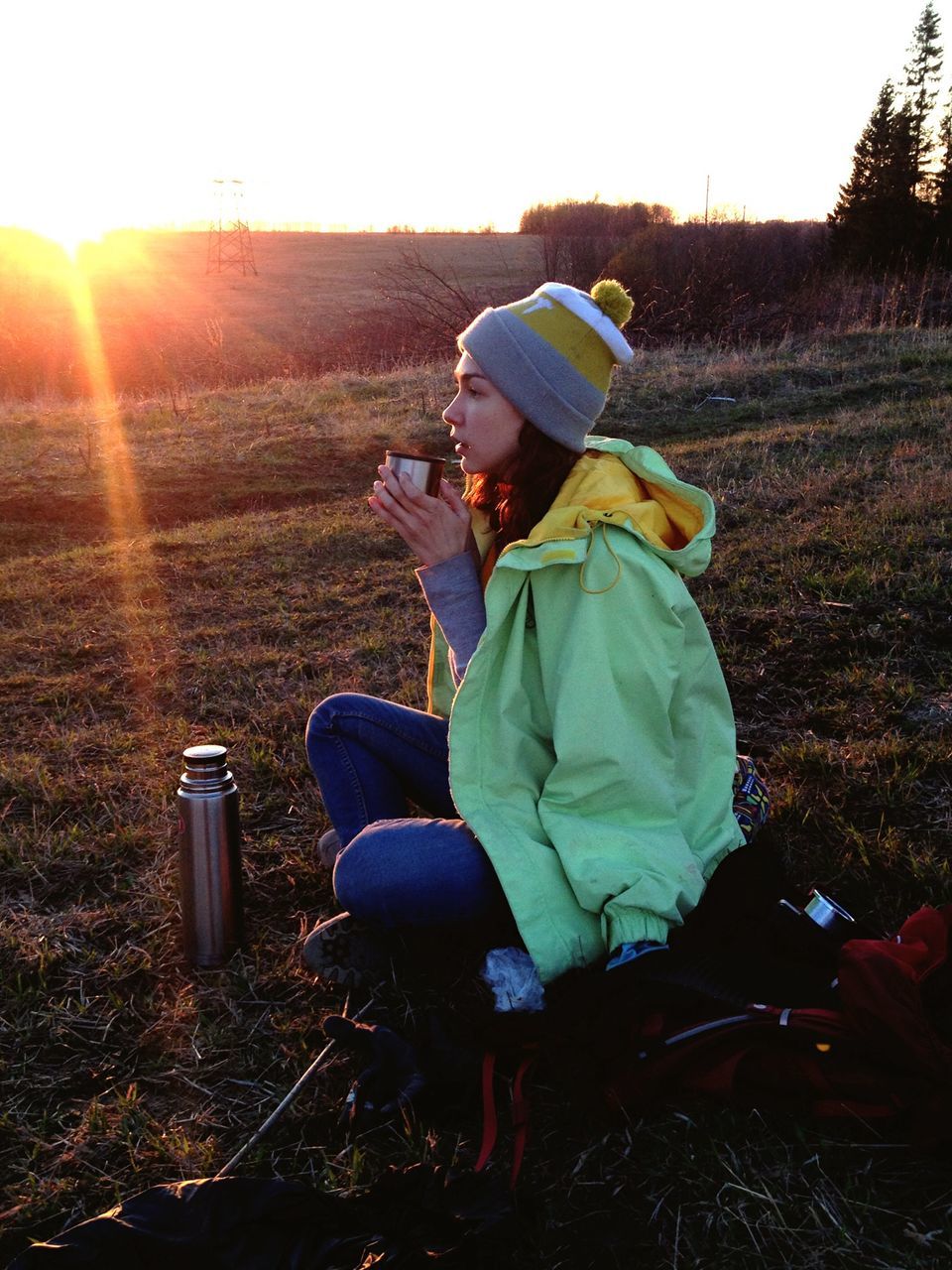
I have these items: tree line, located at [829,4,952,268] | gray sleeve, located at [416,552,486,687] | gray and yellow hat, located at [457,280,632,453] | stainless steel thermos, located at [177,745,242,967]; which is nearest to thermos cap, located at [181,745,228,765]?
stainless steel thermos, located at [177,745,242,967]

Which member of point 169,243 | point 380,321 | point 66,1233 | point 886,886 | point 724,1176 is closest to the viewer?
point 66,1233

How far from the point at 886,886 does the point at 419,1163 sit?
155 cm

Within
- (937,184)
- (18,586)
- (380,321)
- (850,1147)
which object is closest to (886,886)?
(850,1147)

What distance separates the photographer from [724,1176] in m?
1.91

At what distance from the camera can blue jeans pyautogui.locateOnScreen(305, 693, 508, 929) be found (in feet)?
7.70

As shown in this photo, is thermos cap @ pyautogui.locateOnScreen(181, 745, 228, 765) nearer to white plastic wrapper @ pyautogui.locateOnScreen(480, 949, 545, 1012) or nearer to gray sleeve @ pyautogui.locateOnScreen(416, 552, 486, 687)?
gray sleeve @ pyautogui.locateOnScreen(416, 552, 486, 687)

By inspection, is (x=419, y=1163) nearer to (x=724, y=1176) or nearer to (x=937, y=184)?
(x=724, y=1176)

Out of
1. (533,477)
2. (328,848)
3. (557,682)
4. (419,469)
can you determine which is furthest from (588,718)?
(328,848)

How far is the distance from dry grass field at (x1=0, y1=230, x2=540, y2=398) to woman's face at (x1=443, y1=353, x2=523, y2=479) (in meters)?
13.0

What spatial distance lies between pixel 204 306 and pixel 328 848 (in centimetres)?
3236

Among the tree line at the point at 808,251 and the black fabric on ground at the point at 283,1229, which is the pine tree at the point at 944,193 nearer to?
the tree line at the point at 808,251

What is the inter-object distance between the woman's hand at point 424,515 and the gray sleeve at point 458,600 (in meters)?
0.03

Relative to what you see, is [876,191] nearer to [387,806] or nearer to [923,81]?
[923,81]

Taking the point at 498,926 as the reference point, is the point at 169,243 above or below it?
above
